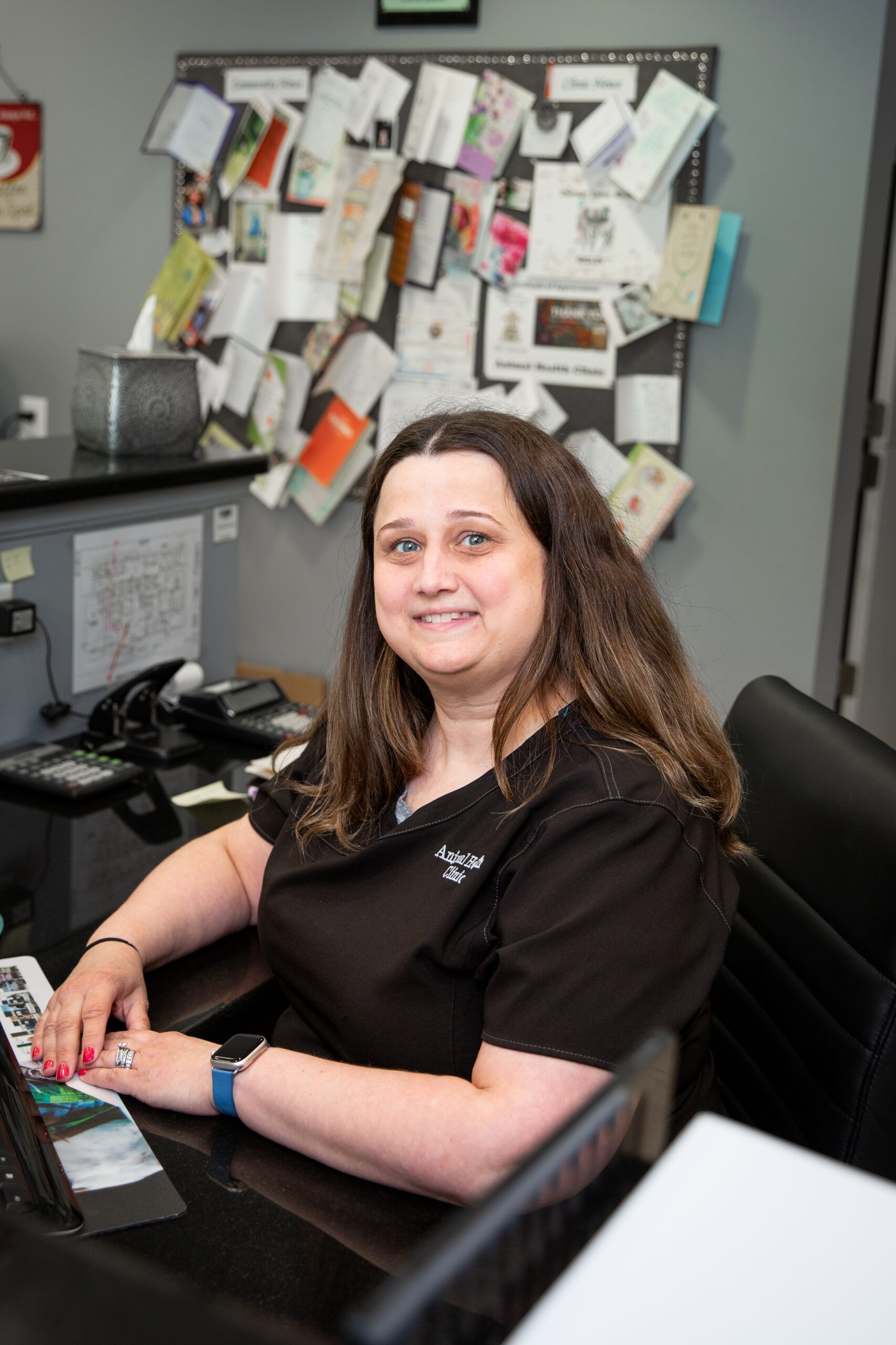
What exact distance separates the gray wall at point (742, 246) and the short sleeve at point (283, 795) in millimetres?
1223

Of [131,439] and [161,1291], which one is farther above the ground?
[131,439]

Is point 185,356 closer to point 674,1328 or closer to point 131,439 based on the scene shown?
point 131,439

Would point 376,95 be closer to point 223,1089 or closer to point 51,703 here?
point 51,703

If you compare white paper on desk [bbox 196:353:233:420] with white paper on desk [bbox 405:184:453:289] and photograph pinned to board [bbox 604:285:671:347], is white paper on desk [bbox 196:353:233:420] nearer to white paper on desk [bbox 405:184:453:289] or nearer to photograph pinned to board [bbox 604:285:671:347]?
white paper on desk [bbox 405:184:453:289]

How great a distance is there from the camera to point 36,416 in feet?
12.4

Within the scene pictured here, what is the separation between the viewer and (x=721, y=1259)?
340mm

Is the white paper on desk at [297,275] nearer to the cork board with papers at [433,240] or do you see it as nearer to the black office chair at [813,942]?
the cork board with papers at [433,240]

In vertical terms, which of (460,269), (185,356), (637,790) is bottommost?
(637,790)

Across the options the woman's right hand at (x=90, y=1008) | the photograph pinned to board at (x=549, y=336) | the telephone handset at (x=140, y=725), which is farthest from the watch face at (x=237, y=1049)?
the photograph pinned to board at (x=549, y=336)

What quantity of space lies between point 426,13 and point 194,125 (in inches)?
29.1

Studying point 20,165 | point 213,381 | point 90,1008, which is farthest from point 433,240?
point 90,1008

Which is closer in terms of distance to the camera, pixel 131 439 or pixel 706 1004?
pixel 706 1004

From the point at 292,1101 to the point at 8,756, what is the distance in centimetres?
98

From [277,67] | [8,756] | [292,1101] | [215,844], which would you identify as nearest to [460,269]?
[277,67]
